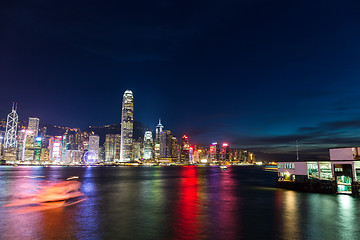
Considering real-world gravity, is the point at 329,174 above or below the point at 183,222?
above

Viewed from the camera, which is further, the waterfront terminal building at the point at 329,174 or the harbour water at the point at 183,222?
the waterfront terminal building at the point at 329,174

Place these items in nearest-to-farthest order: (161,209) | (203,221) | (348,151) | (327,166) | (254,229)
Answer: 1. (254,229)
2. (203,221)
3. (161,209)
4. (348,151)
5. (327,166)

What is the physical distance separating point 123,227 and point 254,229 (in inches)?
526

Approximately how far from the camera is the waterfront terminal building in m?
45.1

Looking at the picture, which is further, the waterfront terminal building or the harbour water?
the waterfront terminal building

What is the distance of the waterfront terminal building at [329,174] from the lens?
45094mm

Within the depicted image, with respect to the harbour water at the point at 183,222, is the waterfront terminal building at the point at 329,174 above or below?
above

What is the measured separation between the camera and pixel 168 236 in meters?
22.5

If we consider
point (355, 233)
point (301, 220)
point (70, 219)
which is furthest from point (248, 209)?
point (70, 219)

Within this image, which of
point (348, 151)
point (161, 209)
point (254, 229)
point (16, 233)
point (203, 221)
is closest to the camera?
point (16, 233)

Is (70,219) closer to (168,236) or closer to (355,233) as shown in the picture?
(168,236)

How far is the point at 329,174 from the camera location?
172 ft

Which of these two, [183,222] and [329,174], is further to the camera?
[329,174]

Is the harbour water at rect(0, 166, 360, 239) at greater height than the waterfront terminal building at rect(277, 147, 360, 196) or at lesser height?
lesser
